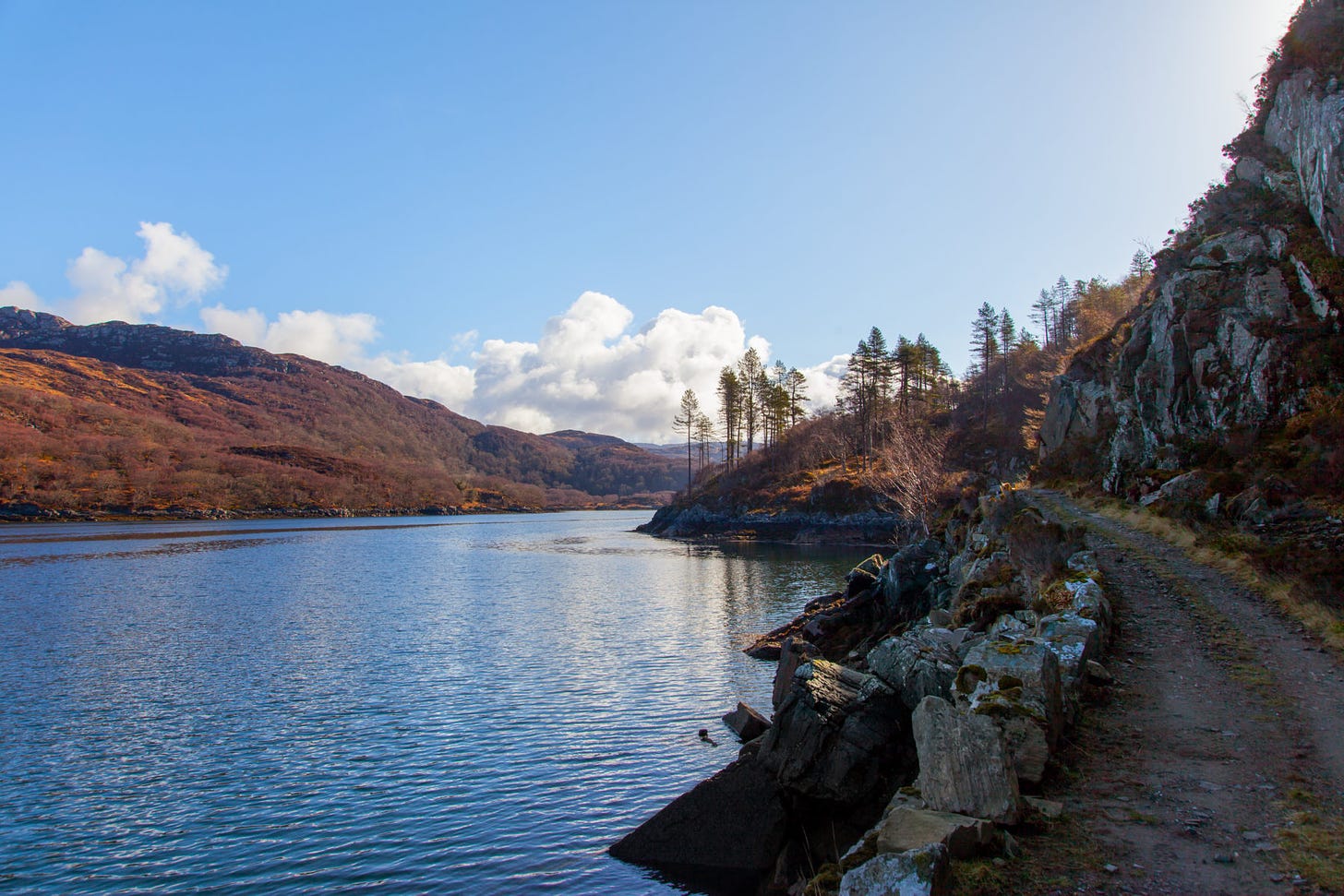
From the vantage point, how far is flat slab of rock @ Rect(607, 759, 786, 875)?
1338 cm

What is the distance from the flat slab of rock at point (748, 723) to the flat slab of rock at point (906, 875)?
40.7ft

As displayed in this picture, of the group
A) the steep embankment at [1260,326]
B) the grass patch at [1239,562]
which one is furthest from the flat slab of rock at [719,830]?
the steep embankment at [1260,326]

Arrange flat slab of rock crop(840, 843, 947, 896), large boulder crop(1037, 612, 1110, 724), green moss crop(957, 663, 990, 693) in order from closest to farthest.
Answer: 1. flat slab of rock crop(840, 843, 947, 896)
2. large boulder crop(1037, 612, 1110, 724)
3. green moss crop(957, 663, 990, 693)

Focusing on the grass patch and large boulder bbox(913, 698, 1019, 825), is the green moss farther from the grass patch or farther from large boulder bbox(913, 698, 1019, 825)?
the grass patch

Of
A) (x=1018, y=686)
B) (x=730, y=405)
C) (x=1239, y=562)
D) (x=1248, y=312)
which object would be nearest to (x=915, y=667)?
(x=1018, y=686)

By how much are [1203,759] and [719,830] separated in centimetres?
809

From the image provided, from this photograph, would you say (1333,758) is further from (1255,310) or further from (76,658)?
(76,658)

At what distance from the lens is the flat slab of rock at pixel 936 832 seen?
26.3 feet

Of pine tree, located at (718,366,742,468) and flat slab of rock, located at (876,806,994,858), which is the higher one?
pine tree, located at (718,366,742,468)

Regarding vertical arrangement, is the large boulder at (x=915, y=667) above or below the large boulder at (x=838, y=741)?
above

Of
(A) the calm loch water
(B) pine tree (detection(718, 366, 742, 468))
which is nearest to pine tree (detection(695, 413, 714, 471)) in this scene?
(B) pine tree (detection(718, 366, 742, 468))

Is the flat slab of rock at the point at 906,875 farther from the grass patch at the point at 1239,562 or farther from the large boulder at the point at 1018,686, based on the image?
the grass patch at the point at 1239,562

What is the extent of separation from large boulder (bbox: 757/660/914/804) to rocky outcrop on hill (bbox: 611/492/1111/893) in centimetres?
2

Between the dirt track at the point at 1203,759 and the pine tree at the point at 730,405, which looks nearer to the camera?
the dirt track at the point at 1203,759
